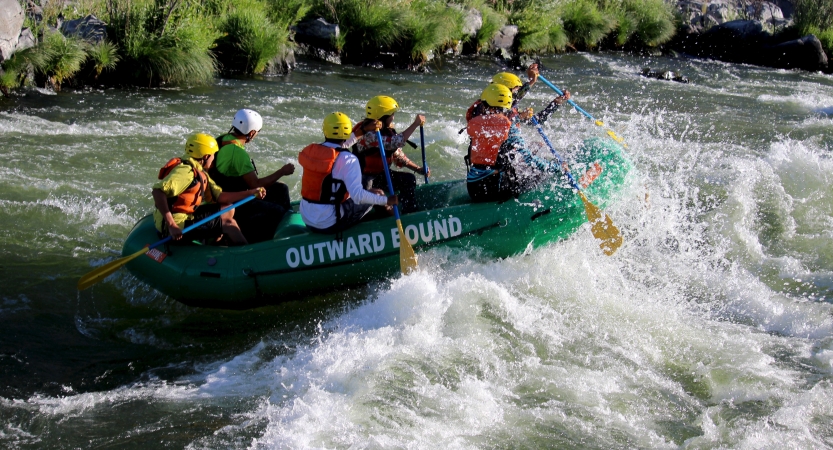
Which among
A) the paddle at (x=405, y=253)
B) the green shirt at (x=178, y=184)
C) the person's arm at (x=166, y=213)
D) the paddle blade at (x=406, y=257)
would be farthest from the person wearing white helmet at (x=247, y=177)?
the paddle blade at (x=406, y=257)

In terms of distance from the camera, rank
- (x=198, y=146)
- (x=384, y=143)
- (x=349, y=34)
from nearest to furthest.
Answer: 1. (x=198, y=146)
2. (x=384, y=143)
3. (x=349, y=34)

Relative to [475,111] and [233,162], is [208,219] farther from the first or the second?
[475,111]

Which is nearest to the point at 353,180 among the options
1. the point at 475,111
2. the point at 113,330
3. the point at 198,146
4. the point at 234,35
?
the point at 198,146

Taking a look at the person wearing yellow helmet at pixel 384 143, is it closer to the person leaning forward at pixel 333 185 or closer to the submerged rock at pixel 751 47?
the person leaning forward at pixel 333 185

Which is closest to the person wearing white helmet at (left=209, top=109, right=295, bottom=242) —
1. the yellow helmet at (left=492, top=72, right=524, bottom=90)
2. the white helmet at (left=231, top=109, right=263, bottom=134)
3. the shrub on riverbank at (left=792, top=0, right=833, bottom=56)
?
the white helmet at (left=231, top=109, right=263, bottom=134)

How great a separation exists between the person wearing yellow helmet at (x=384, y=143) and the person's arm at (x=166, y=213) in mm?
1639

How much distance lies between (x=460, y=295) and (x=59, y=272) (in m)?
3.71

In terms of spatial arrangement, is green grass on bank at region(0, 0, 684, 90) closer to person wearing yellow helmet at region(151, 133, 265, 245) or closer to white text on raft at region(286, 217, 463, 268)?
person wearing yellow helmet at region(151, 133, 265, 245)

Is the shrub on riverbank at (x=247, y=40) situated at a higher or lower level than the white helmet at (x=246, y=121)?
higher

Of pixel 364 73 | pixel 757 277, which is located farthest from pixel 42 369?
pixel 364 73

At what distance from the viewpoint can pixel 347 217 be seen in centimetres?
601

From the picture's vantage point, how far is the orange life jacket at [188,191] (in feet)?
19.5

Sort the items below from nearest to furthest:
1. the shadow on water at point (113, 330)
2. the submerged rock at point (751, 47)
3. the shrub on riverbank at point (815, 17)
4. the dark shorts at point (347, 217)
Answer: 1. the shadow on water at point (113, 330)
2. the dark shorts at point (347, 217)
3. the submerged rock at point (751, 47)
4. the shrub on riverbank at point (815, 17)

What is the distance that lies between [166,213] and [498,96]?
9.87ft
